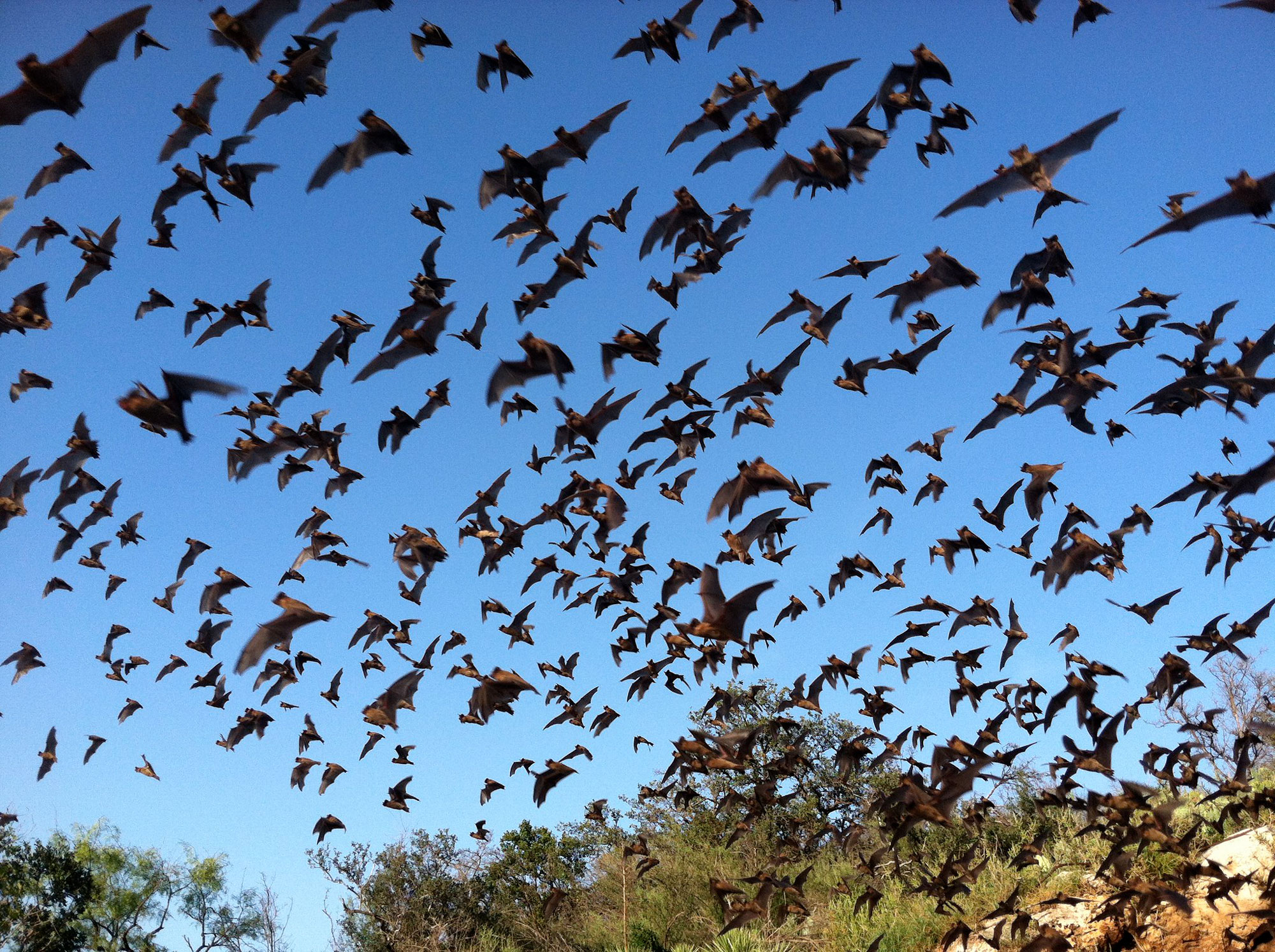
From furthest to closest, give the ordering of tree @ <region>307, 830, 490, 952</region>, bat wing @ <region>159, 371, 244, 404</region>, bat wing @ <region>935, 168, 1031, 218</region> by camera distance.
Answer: tree @ <region>307, 830, 490, 952</region>
bat wing @ <region>935, 168, 1031, 218</region>
bat wing @ <region>159, 371, 244, 404</region>

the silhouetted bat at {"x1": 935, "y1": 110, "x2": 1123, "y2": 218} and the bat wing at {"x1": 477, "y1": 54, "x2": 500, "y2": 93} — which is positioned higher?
the bat wing at {"x1": 477, "y1": 54, "x2": 500, "y2": 93}

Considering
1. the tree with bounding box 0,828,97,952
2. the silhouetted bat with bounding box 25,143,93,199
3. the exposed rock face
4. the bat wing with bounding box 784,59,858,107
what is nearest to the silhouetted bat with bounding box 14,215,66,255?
the silhouetted bat with bounding box 25,143,93,199

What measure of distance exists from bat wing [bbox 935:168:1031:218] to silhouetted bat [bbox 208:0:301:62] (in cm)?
844

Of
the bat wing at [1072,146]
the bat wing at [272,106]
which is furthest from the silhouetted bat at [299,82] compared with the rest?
the bat wing at [1072,146]

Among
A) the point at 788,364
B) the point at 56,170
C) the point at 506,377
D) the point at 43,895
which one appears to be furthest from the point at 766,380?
the point at 43,895

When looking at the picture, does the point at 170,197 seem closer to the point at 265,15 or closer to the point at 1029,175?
the point at 265,15

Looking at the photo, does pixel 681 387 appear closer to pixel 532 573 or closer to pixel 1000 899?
pixel 532 573

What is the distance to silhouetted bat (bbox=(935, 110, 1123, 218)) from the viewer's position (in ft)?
36.1

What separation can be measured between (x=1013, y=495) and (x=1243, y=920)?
7.47 m

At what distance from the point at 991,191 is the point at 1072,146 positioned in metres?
1.01

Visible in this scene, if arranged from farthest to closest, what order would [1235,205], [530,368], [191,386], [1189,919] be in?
[1189,919] < [530,368] < [191,386] < [1235,205]

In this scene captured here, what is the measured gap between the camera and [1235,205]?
Result: 932 cm

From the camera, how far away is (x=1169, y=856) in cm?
1712

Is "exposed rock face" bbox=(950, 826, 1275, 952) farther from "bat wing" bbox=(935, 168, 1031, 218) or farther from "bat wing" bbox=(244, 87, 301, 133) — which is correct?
"bat wing" bbox=(244, 87, 301, 133)
